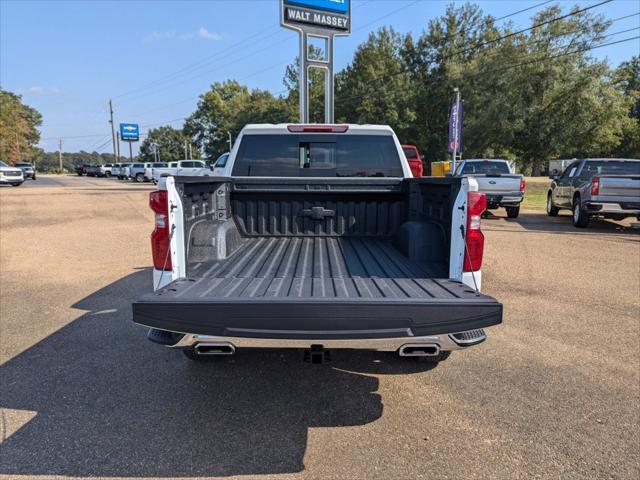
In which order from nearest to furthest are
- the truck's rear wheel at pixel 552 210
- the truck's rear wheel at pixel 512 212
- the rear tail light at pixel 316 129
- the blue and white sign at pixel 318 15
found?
the rear tail light at pixel 316 129 < the truck's rear wheel at pixel 512 212 < the blue and white sign at pixel 318 15 < the truck's rear wheel at pixel 552 210

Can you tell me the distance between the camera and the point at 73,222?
13.6 m

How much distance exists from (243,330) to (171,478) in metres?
0.94

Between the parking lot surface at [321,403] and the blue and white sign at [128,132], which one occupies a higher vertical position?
the blue and white sign at [128,132]

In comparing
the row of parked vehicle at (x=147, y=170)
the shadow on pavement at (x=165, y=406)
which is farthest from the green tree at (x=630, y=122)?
the shadow on pavement at (x=165, y=406)

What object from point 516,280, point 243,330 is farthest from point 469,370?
point 516,280

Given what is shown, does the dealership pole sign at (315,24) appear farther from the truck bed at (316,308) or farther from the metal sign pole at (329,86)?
the truck bed at (316,308)

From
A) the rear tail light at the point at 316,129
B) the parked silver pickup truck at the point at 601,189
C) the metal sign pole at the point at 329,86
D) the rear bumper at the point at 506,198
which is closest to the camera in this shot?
the rear tail light at the point at 316,129

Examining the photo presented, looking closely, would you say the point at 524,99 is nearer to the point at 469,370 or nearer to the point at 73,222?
the point at 73,222

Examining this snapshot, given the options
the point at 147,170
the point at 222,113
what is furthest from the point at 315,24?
the point at 222,113

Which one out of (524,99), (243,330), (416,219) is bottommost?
(243,330)

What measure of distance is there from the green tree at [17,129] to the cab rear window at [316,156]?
79262 mm

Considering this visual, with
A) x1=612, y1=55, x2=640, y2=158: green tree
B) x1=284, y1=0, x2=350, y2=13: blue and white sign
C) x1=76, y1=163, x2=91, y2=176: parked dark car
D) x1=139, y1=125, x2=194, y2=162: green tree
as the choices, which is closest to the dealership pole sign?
x1=284, y1=0, x2=350, y2=13: blue and white sign

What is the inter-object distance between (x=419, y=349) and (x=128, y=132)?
8789 cm

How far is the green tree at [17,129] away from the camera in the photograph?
73938mm
